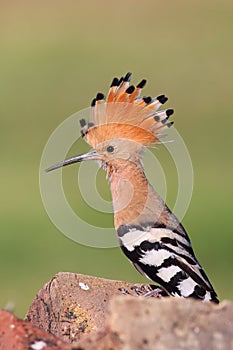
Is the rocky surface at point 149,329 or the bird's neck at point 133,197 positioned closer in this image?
the rocky surface at point 149,329

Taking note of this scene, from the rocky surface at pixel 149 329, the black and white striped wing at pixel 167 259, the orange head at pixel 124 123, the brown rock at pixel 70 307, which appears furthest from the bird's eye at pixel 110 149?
the rocky surface at pixel 149 329

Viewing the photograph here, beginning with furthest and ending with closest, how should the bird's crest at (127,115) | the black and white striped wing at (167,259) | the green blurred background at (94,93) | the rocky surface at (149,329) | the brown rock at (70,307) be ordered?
the green blurred background at (94,93) → the bird's crest at (127,115) → the black and white striped wing at (167,259) → the brown rock at (70,307) → the rocky surface at (149,329)

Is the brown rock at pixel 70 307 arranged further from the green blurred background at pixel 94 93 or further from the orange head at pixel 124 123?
the green blurred background at pixel 94 93

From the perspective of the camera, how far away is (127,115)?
4273 millimetres

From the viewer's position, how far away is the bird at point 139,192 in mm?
4078

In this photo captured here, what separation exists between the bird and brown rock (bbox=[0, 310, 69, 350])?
1385 millimetres

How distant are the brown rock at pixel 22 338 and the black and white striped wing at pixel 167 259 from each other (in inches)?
54.6

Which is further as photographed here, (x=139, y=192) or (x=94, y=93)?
(x=94, y=93)

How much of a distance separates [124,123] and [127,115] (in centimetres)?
4

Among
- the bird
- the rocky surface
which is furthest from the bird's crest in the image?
the rocky surface

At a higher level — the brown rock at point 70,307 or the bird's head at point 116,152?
the bird's head at point 116,152

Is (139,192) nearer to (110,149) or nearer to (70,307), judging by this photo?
(110,149)

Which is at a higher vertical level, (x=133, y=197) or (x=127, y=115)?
(x=127, y=115)

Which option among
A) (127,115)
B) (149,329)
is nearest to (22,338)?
(149,329)
